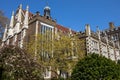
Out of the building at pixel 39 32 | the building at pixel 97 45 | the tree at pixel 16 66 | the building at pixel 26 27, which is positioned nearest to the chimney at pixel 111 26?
the building at pixel 97 45

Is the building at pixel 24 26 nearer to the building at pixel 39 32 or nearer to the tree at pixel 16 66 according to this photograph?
the building at pixel 39 32

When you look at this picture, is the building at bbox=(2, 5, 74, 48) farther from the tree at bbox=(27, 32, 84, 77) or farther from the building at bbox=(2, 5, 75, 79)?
the tree at bbox=(27, 32, 84, 77)

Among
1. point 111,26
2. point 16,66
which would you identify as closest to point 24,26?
point 16,66

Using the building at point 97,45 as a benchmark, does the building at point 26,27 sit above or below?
above

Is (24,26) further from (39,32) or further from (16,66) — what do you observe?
(16,66)

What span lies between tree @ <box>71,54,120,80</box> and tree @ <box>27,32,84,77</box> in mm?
10928

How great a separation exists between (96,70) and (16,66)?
670cm

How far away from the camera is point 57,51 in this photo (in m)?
28.3

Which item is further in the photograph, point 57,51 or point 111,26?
point 111,26

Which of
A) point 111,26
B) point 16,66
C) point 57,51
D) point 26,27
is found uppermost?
point 111,26

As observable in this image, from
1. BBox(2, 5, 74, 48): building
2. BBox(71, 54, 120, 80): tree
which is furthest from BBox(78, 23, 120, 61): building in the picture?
BBox(71, 54, 120, 80): tree

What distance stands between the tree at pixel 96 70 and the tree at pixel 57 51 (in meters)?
10.9

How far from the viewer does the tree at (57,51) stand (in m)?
27.5

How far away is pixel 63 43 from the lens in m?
28.9
